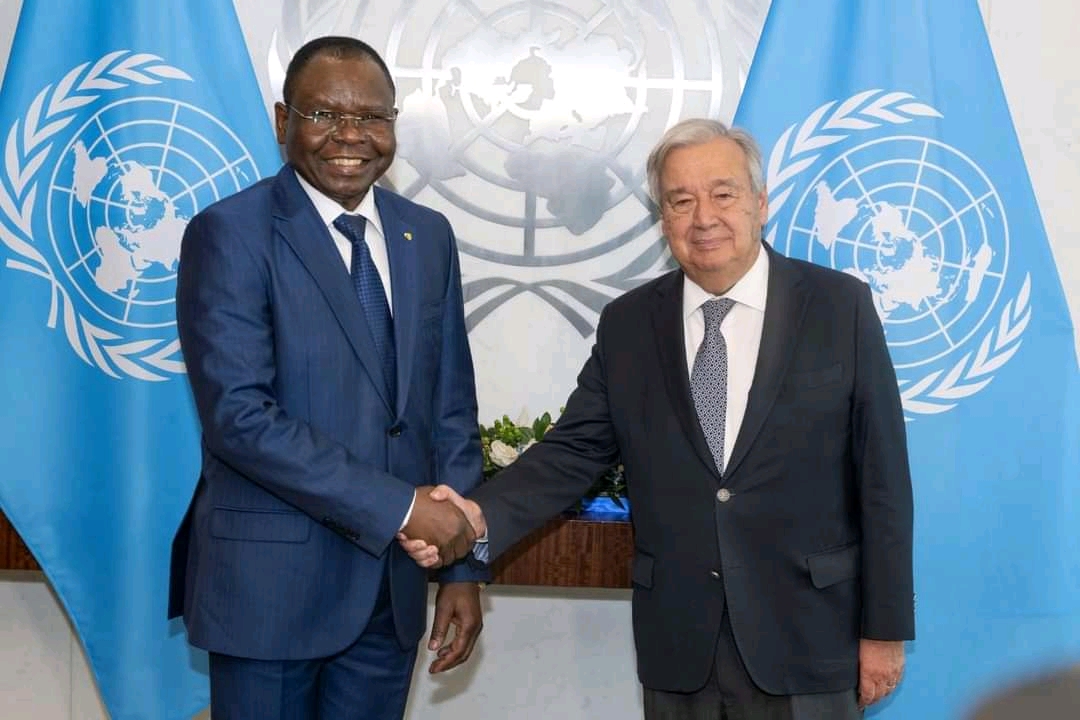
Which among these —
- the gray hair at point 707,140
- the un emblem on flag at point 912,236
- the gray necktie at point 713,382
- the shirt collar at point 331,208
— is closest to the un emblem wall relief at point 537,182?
the un emblem on flag at point 912,236

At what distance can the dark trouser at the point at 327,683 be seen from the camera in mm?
2201

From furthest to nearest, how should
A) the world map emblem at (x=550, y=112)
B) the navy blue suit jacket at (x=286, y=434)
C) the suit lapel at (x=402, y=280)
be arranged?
1. the world map emblem at (x=550, y=112)
2. the suit lapel at (x=402, y=280)
3. the navy blue suit jacket at (x=286, y=434)

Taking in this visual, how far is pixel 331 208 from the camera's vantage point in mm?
2312

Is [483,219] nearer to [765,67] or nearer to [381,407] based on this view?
[765,67]

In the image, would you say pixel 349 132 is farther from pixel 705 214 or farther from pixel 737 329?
pixel 737 329

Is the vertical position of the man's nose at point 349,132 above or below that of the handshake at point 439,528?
above

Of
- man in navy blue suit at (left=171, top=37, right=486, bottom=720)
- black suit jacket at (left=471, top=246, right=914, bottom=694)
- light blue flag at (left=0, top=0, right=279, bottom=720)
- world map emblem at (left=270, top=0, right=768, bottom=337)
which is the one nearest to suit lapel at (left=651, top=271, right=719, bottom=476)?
black suit jacket at (left=471, top=246, right=914, bottom=694)

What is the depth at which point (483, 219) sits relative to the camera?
3262mm

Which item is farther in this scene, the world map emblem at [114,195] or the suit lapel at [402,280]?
the world map emblem at [114,195]

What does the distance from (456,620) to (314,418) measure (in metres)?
0.55

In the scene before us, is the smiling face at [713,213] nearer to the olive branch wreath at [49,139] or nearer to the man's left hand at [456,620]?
the man's left hand at [456,620]

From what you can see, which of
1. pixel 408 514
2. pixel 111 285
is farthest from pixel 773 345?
pixel 111 285

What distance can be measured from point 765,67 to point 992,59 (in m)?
0.53

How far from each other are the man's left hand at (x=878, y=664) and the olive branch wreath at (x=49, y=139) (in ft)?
6.42
